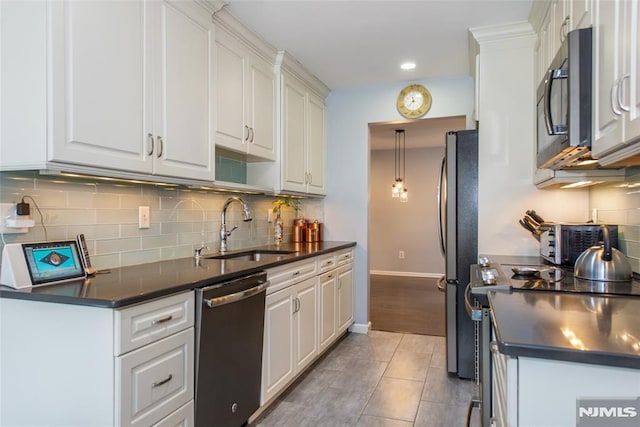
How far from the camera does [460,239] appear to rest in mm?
2871

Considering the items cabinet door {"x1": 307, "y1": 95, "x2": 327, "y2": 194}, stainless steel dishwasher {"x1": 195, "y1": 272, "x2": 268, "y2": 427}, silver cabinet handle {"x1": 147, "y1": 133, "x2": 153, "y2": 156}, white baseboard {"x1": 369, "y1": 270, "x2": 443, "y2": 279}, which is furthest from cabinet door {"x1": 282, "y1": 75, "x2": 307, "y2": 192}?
white baseboard {"x1": 369, "y1": 270, "x2": 443, "y2": 279}

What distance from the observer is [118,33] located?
1.70m

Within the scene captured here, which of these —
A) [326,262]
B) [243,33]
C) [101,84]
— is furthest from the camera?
[326,262]

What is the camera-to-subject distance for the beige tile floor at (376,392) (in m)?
2.30

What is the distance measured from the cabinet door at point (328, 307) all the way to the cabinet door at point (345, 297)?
0.11 meters

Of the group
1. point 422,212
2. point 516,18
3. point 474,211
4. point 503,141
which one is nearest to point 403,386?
point 474,211

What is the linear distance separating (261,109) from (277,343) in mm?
1628

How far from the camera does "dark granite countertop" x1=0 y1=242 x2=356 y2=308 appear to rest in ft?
4.47

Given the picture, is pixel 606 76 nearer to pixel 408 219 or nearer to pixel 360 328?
pixel 360 328

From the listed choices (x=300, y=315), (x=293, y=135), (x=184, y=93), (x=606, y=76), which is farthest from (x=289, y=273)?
(x=606, y=76)

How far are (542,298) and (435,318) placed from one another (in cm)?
325

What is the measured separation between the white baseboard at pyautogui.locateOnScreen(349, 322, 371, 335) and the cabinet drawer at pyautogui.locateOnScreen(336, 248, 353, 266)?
66 centimetres

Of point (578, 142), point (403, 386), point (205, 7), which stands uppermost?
point (205, 7)

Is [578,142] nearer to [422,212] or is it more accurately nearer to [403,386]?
[403,386]
